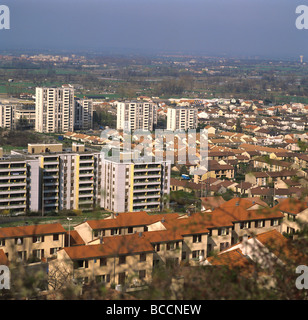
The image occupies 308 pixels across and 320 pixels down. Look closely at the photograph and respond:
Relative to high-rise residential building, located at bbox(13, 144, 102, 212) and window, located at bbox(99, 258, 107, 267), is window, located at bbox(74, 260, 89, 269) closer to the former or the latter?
window, located at bbox(99, 258, 107, 267)

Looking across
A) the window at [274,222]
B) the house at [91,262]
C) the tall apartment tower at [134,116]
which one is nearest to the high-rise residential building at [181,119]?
the tall apartment tower at [134,116]

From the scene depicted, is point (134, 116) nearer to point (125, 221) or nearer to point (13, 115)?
point (13, 115)

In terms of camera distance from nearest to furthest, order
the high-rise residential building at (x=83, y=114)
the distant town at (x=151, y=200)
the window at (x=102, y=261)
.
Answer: the distant town at (x=151, y=200) → the window at (x=102, y=261) → the high-rise residential building at (x=83, y=114)

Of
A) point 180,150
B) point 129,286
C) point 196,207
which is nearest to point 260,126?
point 180,150

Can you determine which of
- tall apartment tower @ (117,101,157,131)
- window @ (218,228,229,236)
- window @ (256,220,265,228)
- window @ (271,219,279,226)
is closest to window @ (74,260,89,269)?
window @ (218,228,229,236)

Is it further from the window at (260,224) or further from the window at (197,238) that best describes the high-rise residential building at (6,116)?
the window at (197,238)
